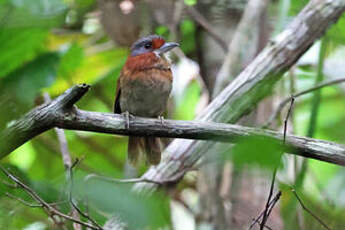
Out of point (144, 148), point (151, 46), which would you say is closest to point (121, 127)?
point (144, 148)

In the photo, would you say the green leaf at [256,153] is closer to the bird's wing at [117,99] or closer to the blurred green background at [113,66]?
the blurred green background at [113,66]

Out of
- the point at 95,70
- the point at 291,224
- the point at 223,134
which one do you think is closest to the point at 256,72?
the point at 291,224

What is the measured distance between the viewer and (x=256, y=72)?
304 cm

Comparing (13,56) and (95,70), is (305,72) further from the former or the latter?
(13,56)

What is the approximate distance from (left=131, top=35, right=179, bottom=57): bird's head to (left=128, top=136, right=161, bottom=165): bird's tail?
44 centimetres

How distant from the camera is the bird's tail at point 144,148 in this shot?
2.97 meters

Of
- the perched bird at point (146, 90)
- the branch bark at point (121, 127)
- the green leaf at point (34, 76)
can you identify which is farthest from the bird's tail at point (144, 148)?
the branch bark at point (121, 127)

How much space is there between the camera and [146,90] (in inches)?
116

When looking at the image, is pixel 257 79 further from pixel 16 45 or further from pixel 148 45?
pixel 16 45

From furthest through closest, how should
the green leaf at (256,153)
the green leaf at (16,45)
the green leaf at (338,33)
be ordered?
the green leaf at (338,33)
the green leaf at (16,45)
the green leaf at (256,153)

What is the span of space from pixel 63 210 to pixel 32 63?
1656mm

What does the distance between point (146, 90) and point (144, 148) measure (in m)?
0.31

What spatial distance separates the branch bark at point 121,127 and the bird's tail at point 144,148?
0.78 meters

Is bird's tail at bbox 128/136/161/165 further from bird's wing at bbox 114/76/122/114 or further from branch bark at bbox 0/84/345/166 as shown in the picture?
branch bark at bbox 0/84/345/166
